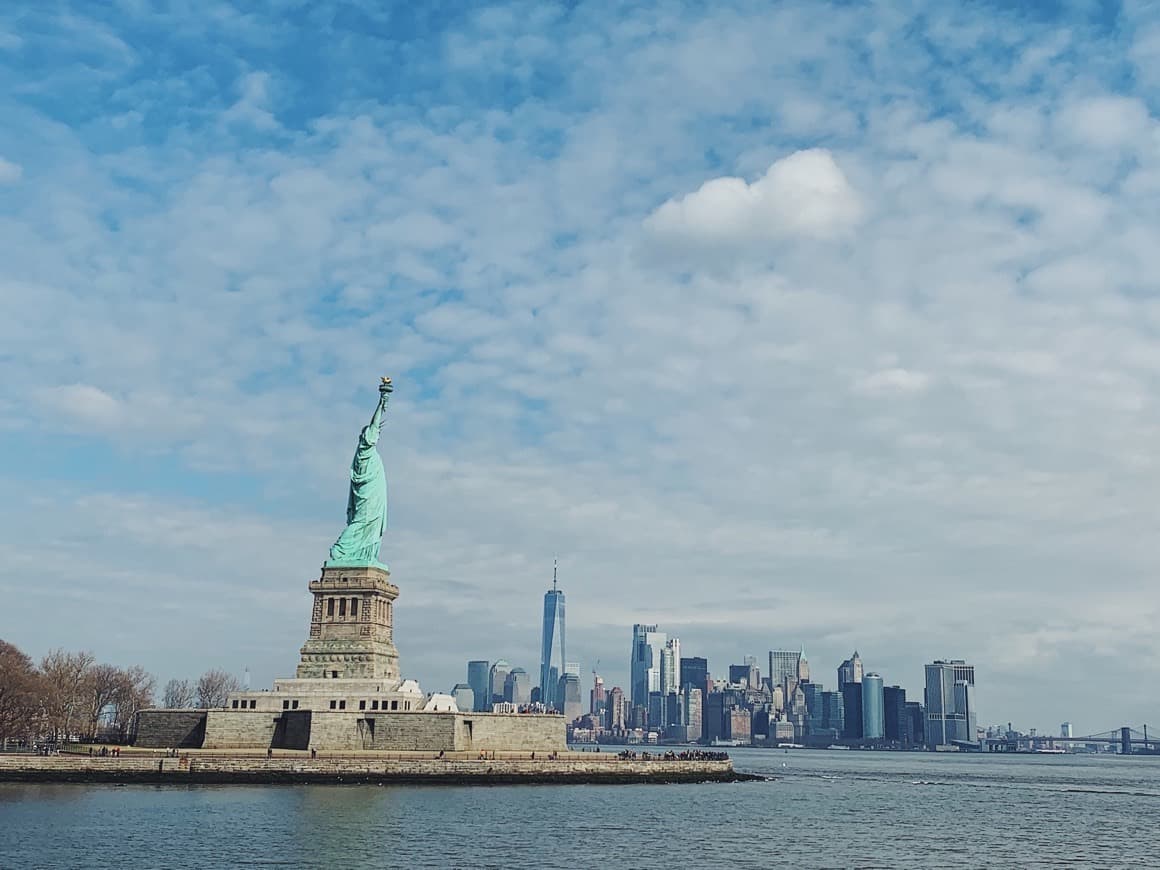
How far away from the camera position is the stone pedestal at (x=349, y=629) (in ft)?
278

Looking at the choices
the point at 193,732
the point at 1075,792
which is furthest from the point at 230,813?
the point at 1075,792

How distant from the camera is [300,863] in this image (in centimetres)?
4428

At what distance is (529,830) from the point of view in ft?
181

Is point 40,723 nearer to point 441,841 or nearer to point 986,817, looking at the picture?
point 441,841

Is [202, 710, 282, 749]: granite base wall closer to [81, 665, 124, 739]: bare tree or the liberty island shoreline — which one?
the liberty island shoreline

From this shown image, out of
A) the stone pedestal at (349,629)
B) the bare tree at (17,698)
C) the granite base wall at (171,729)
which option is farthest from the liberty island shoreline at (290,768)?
the bare tree at (17,698)

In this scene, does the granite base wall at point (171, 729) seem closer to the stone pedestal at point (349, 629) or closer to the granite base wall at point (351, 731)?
the granite base wall at point (351, 731)

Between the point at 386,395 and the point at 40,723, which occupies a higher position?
the point at 386,395

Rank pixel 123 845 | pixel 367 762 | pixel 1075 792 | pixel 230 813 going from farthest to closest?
pixel 1075 792 < pixel 367 762 < pixel 230 813 < pixel 123 845

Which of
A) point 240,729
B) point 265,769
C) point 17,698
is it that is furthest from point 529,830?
point 17,698

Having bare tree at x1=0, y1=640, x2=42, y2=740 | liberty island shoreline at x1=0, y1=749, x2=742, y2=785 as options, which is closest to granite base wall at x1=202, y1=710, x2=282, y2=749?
liberty island shoreline at x1=0, y1=749, x2=742, y2=785

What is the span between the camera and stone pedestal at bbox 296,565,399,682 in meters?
84.8

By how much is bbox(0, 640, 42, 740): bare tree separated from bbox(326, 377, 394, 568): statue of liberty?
24011mm

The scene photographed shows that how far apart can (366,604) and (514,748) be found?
48.6 ft
